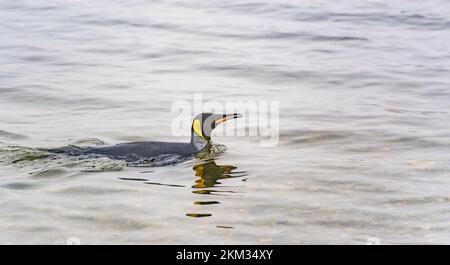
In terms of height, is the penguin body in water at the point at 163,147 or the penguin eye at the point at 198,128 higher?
the penguin eye at the point at 198,128

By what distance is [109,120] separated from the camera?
1243 cm

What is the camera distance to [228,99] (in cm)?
1391

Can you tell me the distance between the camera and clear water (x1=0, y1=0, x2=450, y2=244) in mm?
7859

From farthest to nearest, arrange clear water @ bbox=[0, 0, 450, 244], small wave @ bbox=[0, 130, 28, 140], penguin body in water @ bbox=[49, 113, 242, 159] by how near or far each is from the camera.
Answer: small wave @ bbox=[0, 130, 28, 140] → penguin body in water @ bbox=[49, 113, 242, 159] → clear water @ bbox=[0, 0, 450, 244]

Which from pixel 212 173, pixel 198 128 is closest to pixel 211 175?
pixel 212 173

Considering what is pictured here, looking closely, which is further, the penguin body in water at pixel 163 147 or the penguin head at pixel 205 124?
the penguin head at pixel 205 124

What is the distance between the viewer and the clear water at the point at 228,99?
7.86 meters

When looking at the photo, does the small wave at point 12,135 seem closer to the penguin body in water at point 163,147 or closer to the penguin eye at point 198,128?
the penguin body in water at point 163,147

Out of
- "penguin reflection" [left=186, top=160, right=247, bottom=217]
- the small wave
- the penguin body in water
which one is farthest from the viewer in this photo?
the small wave

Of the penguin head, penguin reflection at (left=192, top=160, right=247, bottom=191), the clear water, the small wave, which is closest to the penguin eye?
the penguin head

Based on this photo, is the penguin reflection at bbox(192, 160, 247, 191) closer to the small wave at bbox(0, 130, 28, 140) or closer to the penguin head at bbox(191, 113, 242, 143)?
the penguin head at bbox(191, 113, 242, 143)

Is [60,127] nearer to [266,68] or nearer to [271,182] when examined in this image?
[271,182]

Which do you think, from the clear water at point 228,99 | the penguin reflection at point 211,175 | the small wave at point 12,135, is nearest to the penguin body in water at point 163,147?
the clear water at point 228,99

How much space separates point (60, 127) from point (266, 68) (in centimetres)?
553
